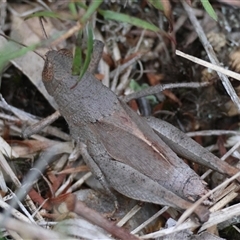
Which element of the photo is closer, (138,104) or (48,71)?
(48,71)

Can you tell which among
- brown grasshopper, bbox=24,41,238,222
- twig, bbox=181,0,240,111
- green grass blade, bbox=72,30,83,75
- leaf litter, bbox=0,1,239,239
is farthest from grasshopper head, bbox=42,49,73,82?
twig, bbox=181,0,240,111

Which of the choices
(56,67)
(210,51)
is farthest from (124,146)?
(210,51)

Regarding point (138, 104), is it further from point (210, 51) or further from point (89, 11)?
point (89, 11)

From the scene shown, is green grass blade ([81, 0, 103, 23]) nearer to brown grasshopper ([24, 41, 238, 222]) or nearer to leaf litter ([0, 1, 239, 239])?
brown grasshopper ([24, 41, 238, 222])

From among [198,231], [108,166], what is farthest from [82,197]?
[198,231]

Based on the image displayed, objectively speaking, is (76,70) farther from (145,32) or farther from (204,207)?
(145,32)

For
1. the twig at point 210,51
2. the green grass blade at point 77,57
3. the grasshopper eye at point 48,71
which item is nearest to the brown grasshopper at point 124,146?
the grasshopper eye at point 48,71

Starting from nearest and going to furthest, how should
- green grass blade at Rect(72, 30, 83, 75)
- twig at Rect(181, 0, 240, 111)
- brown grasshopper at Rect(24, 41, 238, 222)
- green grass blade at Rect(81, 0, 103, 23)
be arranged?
green grass blade at Rect(81, 0, 103, 23), green grass blade at Rect(72, 30, 83, 75), brown grasshopper at Rect(24, 41, 238, 222), twig at Rect(181, 0, 240, 111)

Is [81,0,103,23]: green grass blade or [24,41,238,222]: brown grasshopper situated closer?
[81,0,103,23]: green grass blade
